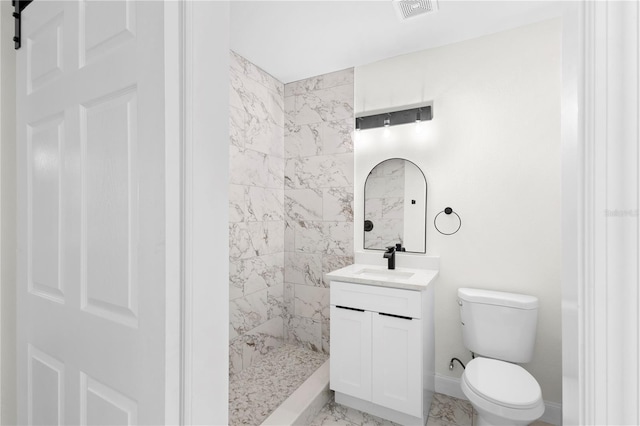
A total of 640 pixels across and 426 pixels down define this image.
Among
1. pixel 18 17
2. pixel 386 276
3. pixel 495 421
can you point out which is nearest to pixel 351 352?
pixel 386 276

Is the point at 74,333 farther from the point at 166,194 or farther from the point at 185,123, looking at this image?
the point at 185,123

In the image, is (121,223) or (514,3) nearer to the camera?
(121,223)

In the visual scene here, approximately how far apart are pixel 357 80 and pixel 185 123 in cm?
216

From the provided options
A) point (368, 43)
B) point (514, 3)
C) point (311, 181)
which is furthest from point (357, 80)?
point (514, 3)

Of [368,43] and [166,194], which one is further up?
[368,43]

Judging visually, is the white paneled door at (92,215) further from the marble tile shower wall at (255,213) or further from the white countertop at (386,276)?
the white countertop at (386,276)

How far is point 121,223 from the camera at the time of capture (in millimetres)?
796

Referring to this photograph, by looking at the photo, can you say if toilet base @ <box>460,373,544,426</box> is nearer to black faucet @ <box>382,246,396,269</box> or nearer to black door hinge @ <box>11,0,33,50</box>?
black faucet @ <box>382,246,396,269</box>

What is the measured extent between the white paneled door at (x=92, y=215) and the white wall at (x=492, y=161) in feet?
6.54

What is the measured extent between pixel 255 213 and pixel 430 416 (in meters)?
1.92

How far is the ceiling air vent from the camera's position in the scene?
1.77 metres

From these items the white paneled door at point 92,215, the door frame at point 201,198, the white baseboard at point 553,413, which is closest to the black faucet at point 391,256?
the white baseboard at point 553,413

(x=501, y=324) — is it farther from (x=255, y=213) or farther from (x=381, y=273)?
(x=255, y=213)

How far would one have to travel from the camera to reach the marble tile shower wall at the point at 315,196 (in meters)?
2.65
